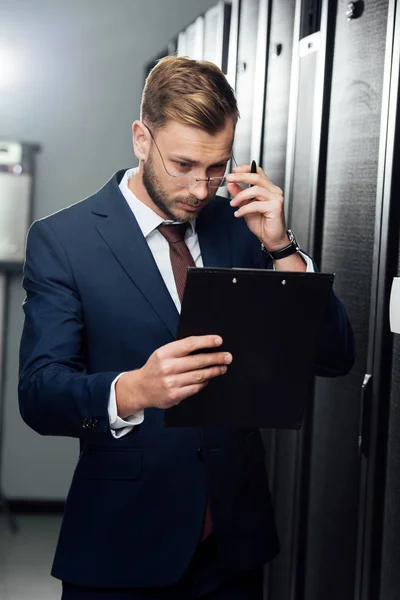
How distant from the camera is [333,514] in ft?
7.63

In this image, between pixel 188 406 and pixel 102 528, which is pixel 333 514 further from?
pixel 188 406

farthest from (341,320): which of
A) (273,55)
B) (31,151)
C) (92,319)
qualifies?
(31,151)

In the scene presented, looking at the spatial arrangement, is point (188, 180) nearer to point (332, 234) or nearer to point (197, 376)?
point (197, 376)

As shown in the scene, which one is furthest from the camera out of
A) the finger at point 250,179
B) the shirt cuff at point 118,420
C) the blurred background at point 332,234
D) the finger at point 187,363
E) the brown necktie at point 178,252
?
the blurred background at point 332,234

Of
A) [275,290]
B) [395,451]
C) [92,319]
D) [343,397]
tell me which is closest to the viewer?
[275,290]

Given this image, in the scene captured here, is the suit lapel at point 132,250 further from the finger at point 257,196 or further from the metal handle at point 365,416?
the metal handle at point 365,416

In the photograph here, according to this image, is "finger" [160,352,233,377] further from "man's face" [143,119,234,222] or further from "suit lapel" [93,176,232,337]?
"man's face" [143,119,234,222]

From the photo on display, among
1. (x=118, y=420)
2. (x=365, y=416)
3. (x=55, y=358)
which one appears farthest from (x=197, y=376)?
(x=365, y=416)

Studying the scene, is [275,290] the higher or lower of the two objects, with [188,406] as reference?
higher

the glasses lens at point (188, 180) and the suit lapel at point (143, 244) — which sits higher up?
the glasses lens at point (188, 180)

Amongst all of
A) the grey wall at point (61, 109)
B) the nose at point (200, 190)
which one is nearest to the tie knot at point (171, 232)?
the nose at point (200, 190)

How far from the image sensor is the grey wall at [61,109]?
5402mm

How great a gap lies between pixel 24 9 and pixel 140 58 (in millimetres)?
743

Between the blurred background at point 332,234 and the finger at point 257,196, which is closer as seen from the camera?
the finger at point 257,196
